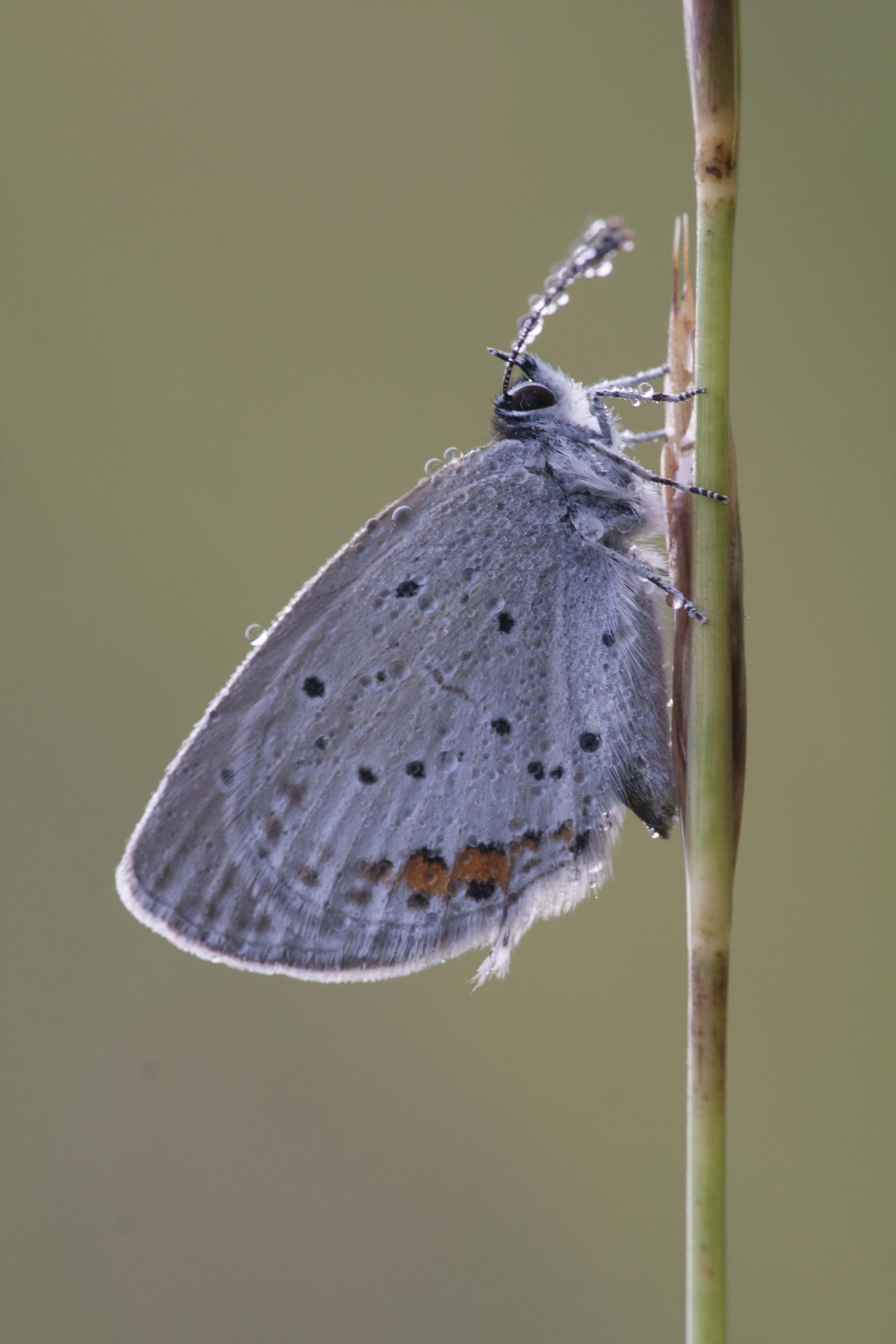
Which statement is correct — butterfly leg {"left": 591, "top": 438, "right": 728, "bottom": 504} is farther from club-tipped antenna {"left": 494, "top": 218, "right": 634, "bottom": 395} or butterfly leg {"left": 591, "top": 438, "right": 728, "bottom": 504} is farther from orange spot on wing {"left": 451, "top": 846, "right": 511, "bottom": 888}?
orange spot on wing {"left": 451, "top": 846, "right": 511, "bottom": 888}

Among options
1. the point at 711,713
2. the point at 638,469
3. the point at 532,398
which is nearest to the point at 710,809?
the point at 711,713

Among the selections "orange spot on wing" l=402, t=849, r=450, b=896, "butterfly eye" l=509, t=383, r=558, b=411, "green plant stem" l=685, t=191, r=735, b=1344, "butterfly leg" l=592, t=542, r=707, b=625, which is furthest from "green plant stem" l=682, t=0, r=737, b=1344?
"butterfly eye" l=509, t=383, r=558, b=411

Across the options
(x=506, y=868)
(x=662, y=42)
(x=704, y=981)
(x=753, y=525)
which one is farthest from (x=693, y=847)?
(x=662, y=42)

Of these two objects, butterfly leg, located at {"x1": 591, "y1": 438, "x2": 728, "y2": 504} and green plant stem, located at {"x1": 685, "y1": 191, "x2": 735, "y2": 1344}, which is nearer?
green plant stem, located at {"x1": 685, "y1": 191, "x2": 735, "y2": 1344}

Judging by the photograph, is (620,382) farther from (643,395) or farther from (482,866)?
(482,866)

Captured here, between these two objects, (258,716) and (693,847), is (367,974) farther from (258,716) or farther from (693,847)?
(693,847)

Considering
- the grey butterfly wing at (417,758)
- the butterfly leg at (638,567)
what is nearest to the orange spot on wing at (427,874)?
the grey butterfly wing at (417,758)
